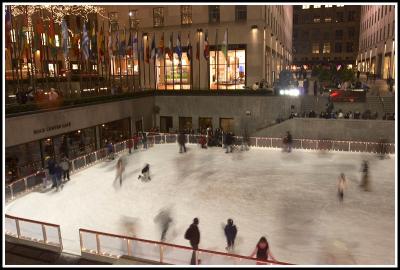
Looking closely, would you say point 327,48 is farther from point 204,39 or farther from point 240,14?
point 204,39

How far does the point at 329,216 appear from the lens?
13383 mm

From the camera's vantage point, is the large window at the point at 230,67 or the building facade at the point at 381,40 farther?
the building facade at the point at 381,40

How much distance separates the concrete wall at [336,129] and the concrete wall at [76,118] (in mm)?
10599

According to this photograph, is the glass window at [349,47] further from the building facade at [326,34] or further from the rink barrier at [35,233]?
the rink barrier at [35,233]

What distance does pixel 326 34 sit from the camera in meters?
87.2

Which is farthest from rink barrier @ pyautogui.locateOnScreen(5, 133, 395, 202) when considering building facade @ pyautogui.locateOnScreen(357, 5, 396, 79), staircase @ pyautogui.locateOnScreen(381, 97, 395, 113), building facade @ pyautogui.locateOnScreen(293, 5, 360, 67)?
building facade @ pyautogui.locateOnScreen(293, 5, 360, 67)

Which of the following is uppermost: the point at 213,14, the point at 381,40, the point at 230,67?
the point at 213,14

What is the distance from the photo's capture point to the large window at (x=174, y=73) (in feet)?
118

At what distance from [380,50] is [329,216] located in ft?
147

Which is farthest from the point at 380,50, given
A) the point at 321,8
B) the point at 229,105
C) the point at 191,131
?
the point at 321,8

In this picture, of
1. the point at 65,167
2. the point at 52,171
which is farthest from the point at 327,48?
the point at 52,171

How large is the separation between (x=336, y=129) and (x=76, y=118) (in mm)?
17990

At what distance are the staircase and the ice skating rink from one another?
706cm

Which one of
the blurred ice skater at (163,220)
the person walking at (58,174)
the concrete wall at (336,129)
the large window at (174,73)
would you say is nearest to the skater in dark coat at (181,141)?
the concrete wall at (336,129)
